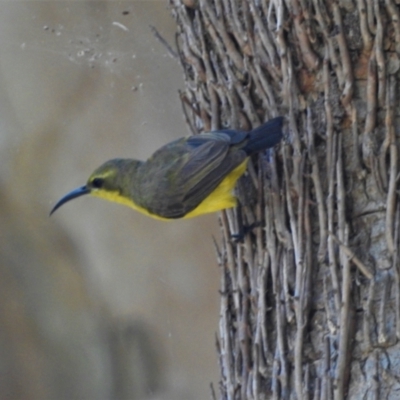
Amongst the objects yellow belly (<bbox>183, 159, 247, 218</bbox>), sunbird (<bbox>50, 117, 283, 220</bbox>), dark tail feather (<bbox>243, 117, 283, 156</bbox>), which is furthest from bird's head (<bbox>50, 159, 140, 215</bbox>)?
dark tail feather (<bbox>243, 117, 283, 156</bbox>)

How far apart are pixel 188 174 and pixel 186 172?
0.03 ft

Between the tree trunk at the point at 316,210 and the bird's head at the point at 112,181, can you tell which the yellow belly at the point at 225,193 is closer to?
the tree trunk at the point at 316,210

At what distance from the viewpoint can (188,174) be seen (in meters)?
2.09

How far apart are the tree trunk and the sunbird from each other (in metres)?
0.07

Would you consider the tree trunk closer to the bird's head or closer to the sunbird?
the sunbird

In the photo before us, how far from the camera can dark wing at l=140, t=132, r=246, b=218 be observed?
1.98 m

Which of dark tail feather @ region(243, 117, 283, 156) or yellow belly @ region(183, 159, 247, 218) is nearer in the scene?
dark tail feather @ region(243, 117, 283, 156)

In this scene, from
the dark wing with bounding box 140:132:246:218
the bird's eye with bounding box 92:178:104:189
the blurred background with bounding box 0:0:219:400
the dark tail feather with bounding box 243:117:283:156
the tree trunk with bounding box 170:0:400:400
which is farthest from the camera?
the blurred background with bounding box 0:0:219:400

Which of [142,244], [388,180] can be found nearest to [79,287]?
[142,244]

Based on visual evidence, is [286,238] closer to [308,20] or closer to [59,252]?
[308,20]

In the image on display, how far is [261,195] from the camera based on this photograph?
197 cm

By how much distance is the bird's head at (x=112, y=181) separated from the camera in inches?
90.0

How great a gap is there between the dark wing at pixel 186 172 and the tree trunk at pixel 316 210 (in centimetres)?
11

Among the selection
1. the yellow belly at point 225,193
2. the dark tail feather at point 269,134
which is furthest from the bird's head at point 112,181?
the dark tail feather at point 269,134
